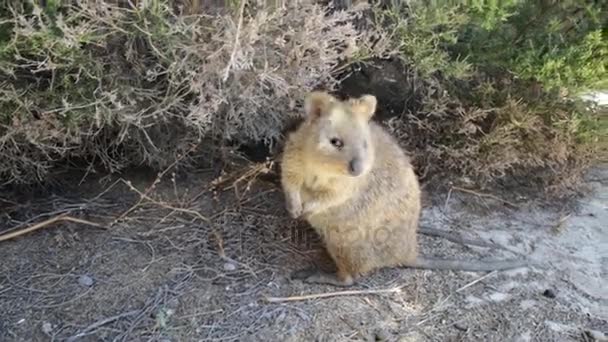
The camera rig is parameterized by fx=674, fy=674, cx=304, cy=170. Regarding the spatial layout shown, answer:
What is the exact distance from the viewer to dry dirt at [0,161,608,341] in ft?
10.7

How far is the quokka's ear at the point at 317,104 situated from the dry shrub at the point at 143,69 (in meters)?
0.26

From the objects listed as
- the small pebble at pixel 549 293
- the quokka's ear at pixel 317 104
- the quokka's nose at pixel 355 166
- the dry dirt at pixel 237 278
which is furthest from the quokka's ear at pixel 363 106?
the small pebble at pixel 549 293

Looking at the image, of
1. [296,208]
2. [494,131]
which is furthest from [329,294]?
[494,131]

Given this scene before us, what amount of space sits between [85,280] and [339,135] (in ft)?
4.89

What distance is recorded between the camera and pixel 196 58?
3457 millimetres

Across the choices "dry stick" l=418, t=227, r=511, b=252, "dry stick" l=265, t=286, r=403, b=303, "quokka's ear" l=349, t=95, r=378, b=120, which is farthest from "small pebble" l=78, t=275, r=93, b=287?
"dry stick" l=418, t=227, r=511, b=252

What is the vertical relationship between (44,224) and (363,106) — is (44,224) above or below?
below

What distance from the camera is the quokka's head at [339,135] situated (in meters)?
3.33

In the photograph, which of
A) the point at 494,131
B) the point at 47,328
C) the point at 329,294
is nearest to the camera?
the point at 47,328

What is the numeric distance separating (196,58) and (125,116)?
0.47m

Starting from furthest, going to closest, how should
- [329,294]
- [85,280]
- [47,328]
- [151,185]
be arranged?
[151,185] → [329,294] → [85,280] → [47,328]

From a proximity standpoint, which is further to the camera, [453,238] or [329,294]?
[453,238]

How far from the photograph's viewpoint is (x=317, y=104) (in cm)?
346

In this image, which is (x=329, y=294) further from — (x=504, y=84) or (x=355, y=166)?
(x=504, y=84)
